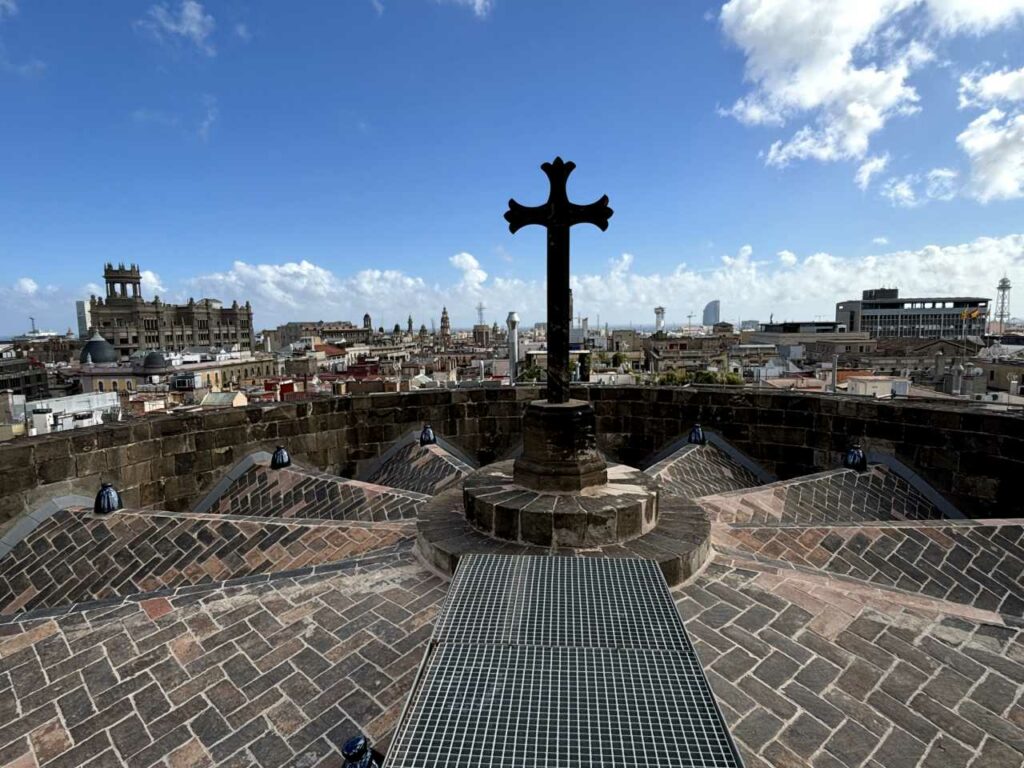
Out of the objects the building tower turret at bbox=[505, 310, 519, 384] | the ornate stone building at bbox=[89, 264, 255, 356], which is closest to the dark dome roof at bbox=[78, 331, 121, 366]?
the ornate stone building at bbox=[89, 264, 255, 356]

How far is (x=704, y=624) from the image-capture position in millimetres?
3418

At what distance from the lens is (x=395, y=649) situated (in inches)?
127

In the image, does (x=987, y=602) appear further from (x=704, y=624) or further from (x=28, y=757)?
(x=28, y=757)

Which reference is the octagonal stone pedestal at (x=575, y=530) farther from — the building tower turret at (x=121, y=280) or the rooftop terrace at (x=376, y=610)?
the building tower turret at (x=121, y=280)

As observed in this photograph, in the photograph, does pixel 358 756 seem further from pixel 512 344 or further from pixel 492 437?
pixel 512 344

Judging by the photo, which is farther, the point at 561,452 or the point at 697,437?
the point at 697,437

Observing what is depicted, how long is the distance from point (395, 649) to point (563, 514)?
5.33 ft

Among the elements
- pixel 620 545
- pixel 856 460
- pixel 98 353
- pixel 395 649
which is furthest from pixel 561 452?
pixel 98 353

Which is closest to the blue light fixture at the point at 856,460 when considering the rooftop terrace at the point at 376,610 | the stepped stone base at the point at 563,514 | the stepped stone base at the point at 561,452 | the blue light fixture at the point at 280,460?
the rooftop terrace at the point at 376,610

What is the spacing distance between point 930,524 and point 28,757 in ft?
22.7

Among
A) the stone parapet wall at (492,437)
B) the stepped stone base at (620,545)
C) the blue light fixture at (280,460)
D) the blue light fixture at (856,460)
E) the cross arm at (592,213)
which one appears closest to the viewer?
the stepped stone base at (620,545)

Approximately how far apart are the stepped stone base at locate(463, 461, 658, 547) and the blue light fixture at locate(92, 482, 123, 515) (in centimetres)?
410

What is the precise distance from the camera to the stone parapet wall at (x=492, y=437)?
621 cm

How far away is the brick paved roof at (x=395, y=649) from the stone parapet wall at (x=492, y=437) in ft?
5.10
